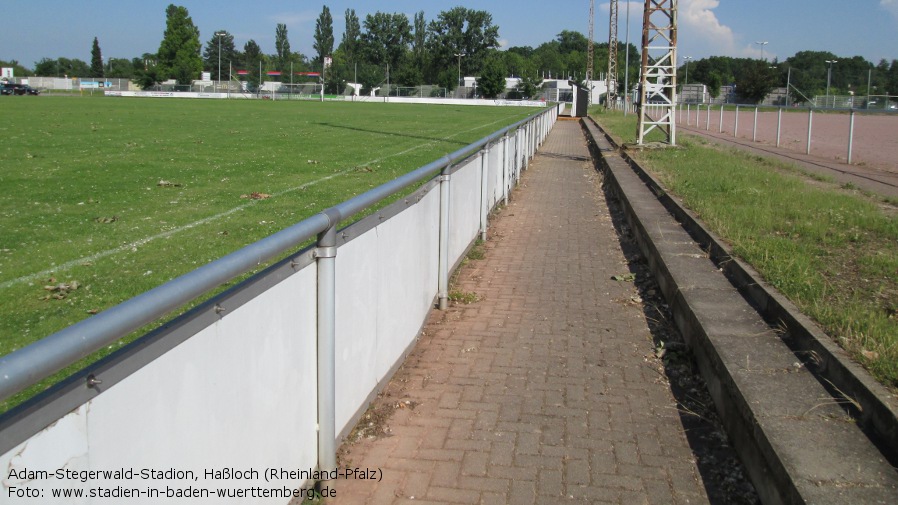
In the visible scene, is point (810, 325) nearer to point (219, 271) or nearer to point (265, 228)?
point (219, 271)

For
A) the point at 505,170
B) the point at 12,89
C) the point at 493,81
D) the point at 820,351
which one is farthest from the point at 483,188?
the point at 493,81

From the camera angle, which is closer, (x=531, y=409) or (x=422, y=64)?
(x=531, y=409)

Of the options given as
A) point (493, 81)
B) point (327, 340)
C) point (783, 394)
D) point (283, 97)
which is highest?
point (493, 81)

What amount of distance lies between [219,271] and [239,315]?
0.27 metres

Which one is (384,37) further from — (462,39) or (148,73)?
(148,73)

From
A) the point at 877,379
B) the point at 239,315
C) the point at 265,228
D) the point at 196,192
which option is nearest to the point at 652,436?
the point at 877,379

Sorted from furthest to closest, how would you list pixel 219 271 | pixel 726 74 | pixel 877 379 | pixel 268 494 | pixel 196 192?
1. pixel 726 74
2. pixel 196 192
3. pixel 877 379
4. pixel 268 494
5. pixel 219 271

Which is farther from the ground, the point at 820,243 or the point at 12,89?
the point at 12,89

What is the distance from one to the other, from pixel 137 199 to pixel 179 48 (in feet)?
395

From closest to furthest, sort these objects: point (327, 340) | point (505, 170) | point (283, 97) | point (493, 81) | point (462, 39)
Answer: point (327, 340) < point (505, 170) < point (283, 97) < point (493, 81) < point (462, 39)

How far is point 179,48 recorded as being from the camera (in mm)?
122188

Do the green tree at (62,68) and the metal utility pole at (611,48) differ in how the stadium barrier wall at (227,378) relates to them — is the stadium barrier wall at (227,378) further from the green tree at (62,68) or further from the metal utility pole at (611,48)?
the green tree at (62,68)

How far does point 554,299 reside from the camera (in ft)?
24.5

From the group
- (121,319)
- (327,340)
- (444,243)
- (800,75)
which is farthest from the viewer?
(800,75)
